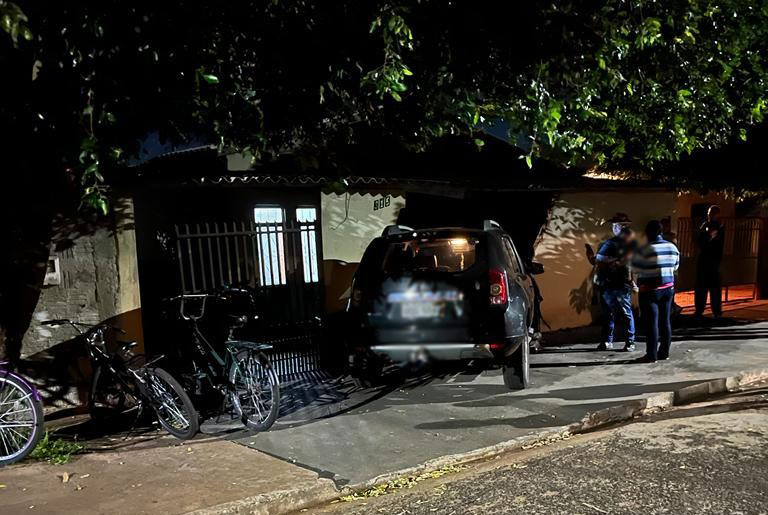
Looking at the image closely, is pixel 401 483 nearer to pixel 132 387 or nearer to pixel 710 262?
pixel 132 387

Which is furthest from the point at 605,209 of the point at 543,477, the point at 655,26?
the point at 543,477

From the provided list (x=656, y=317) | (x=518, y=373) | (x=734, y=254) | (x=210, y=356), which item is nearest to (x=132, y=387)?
(x=210, y=356)

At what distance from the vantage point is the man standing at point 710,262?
1037 cm

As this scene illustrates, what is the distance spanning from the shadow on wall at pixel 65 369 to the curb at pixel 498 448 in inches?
117

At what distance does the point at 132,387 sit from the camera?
5.46m

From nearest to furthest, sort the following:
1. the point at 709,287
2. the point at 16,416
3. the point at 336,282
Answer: the point at 16,416, the point at 336,282, the point at 709,287

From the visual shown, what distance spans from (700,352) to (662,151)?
2994mm

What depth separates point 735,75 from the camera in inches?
354

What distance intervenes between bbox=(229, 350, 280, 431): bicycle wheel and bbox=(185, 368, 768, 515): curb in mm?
1305

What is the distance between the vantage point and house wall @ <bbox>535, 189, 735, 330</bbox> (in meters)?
9.62

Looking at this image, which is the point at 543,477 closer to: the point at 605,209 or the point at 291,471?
the point at 291,471

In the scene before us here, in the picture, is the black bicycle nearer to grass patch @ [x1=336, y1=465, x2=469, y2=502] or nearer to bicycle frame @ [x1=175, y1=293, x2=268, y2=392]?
bicycle frame @ [x1=175, y1=293, x2=268, y2=392]

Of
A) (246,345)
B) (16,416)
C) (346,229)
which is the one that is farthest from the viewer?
(346,229)

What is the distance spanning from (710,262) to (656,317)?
400cm
